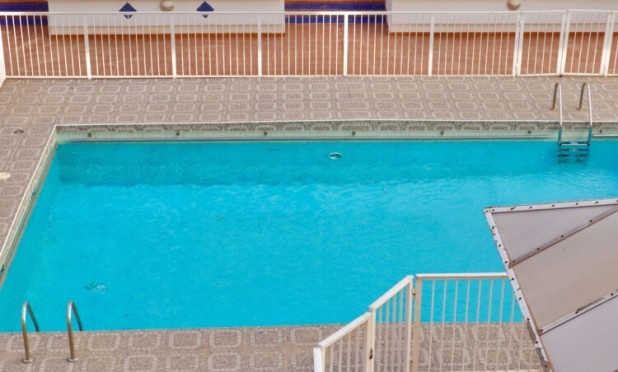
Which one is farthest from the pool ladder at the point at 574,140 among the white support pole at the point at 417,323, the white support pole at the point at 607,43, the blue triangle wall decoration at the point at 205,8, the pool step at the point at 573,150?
the blue triangle wall decoration at the point at 205,8

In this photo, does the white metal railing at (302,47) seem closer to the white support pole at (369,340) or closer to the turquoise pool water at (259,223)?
the turquoise pool water at (259,223)

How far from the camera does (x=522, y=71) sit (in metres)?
12.4

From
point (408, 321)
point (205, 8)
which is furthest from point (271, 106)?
point (408, 321)

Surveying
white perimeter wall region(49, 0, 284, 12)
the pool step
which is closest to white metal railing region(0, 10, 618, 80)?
white perimeter wall region(49, 0, 284, 12)

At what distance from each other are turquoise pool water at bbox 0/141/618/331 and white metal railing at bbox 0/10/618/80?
1.73 m

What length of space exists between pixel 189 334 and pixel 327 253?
2.29 metres

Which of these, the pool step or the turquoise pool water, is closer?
the turquoise pool water

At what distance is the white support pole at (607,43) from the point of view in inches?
460

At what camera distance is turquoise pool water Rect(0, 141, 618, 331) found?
8.07 metres

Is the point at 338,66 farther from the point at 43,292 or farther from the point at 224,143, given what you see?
the point at 43,292

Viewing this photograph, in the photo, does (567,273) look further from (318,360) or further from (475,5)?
(475,5)

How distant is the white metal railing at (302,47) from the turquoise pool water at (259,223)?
1727mm

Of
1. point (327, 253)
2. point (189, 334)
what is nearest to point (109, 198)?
point (327, 253)

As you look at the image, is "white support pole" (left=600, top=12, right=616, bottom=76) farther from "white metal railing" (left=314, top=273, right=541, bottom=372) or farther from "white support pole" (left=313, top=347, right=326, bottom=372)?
"white support pole" (left=313, top=347, right=326, bottom=372)
